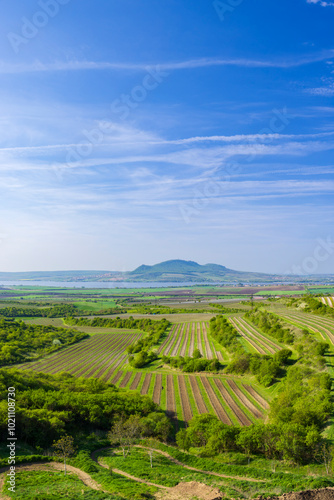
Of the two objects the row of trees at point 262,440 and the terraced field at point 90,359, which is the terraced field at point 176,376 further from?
the row of trees at point 262,440

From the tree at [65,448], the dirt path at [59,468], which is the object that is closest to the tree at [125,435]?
the tree at [65,448]

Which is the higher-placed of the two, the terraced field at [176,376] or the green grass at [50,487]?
the green grass at [50,487]

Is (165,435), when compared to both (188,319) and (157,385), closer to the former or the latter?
(157,385)

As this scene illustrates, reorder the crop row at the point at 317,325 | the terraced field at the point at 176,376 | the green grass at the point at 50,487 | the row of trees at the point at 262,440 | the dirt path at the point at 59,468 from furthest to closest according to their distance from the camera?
the crop row at the point at 317,325 < the terraced field at the point at 176,376 < the row of trees at the point at 262,440 < the dirt path at the point at 59,468 < the green grass at the point at 50,487

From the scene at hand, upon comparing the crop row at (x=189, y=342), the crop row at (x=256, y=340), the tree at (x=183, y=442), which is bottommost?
the crop row at (x=189, y=342)

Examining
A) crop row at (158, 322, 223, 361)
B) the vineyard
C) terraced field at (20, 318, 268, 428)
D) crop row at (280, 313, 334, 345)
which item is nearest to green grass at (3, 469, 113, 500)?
the vineyard

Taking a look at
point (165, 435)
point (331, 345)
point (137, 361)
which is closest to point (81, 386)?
point (165, 435)
